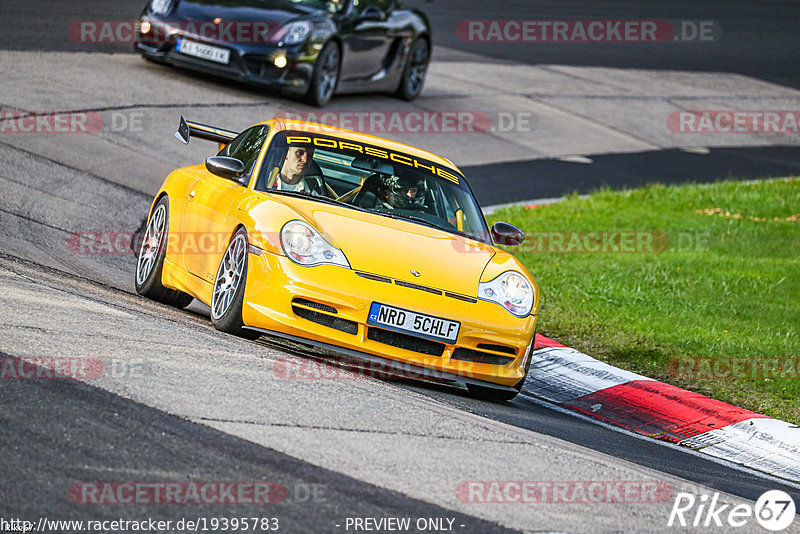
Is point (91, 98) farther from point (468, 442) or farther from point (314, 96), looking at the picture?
point (468, 442)

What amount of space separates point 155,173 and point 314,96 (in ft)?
14.1

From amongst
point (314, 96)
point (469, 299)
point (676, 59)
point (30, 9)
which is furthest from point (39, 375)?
point (676, 59)

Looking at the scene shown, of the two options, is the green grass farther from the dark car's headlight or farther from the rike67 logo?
the dark car's headlight

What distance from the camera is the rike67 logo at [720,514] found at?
5.14 meters

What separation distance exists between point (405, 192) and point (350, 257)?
1.35 meters

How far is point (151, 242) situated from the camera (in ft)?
29.0

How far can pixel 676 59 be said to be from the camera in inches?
1133
